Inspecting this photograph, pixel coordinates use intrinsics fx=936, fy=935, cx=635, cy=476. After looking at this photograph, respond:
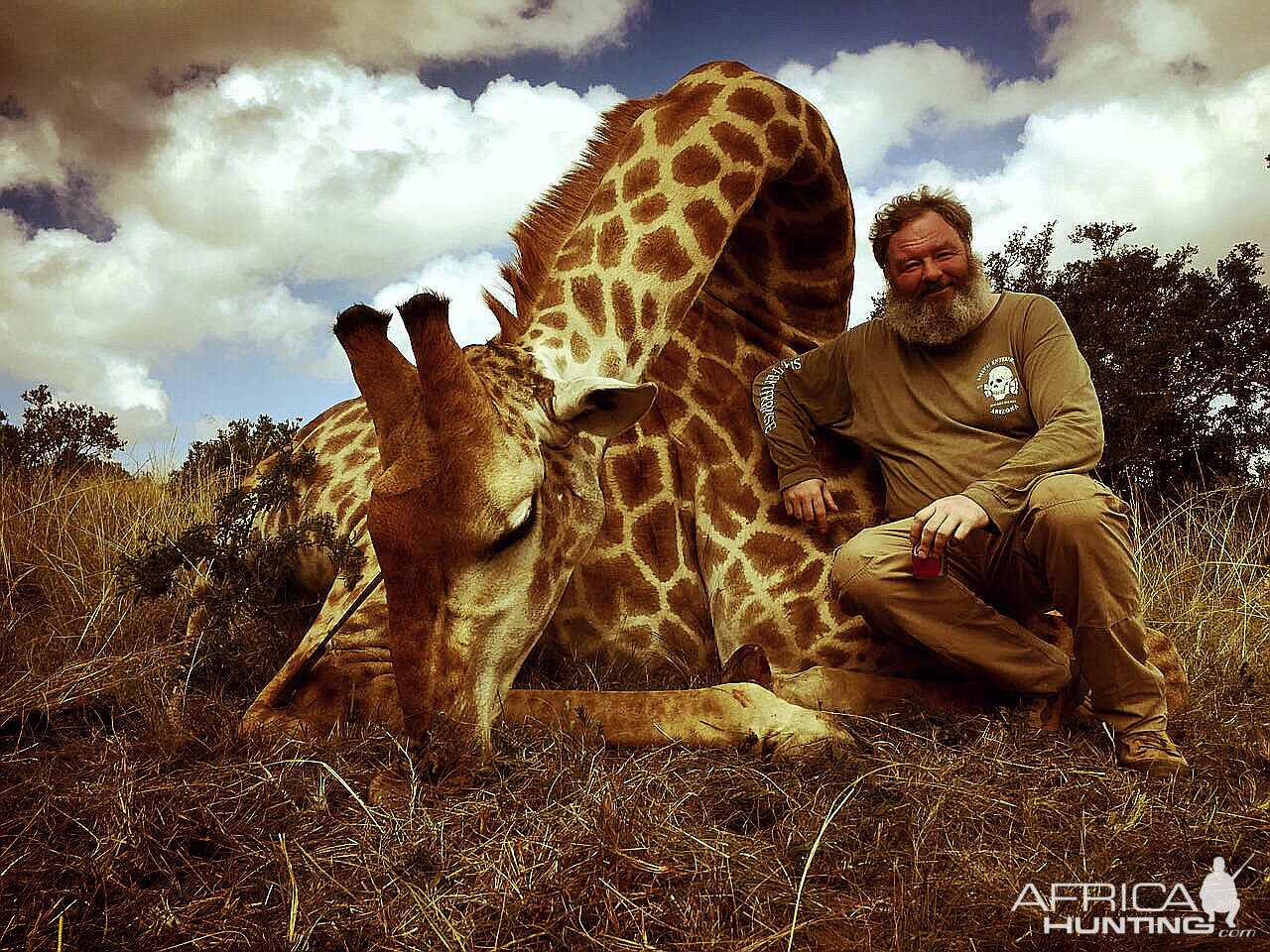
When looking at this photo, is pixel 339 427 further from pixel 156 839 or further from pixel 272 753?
pixel 156 839

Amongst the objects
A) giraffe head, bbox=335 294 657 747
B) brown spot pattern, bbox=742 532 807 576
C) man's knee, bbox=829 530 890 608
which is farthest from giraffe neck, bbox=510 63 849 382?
man's knee, bbox=829 530 890 608

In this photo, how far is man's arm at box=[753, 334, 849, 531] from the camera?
397cm

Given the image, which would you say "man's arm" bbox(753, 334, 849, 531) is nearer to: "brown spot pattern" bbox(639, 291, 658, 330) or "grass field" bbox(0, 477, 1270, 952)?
"brown spot pattern" bbox(639, 291, 658, 330)

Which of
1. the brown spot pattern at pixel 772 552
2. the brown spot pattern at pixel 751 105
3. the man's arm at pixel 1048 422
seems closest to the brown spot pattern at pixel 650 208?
the brown spot pattern at pixel 751 105

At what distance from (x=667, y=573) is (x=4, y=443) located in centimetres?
633

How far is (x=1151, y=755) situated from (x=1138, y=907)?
1052 mm

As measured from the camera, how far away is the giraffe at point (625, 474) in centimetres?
284

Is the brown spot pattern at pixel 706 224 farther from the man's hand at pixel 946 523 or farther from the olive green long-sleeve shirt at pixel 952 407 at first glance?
the man's hand at pixel 946 523

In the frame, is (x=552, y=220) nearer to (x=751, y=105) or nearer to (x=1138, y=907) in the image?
(x=751, y=105)

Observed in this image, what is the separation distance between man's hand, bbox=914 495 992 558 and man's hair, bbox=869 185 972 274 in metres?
1.43

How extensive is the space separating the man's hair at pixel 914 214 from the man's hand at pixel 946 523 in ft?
4.70

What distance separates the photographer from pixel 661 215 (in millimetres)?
3912

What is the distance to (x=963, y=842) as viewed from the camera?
236 centimetres

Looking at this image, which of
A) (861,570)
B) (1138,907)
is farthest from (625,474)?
(1138,907)
